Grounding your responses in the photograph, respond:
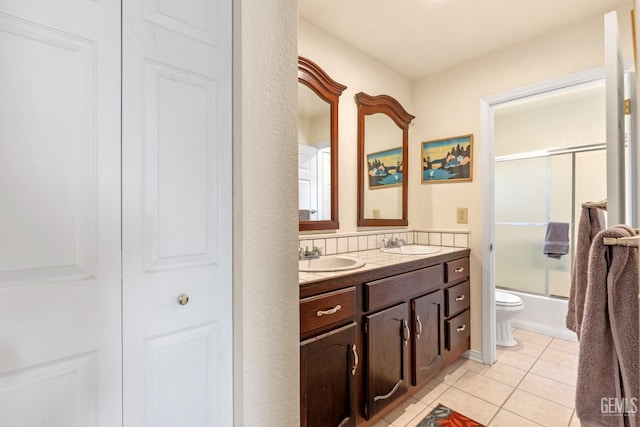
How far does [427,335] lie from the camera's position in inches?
74.1

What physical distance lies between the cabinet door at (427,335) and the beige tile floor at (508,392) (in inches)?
6.5

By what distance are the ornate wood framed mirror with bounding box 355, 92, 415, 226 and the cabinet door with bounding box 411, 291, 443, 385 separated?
717 millimetres

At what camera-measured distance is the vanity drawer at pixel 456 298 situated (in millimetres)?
2086

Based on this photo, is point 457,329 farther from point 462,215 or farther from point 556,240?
point 556,240

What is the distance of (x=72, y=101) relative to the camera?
60cm

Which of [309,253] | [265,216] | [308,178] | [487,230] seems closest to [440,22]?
[308,178]

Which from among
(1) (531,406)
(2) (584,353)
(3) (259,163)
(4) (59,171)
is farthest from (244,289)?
(1) (531,406)

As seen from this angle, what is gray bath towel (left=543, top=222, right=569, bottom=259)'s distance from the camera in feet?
9.84

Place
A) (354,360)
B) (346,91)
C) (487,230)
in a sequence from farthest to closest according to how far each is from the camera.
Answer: (487,230) < (346,91) < (354,360)

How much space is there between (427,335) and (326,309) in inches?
38.8

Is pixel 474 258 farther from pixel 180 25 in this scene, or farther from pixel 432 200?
pixel 180 25

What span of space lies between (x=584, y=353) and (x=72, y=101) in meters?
1.42

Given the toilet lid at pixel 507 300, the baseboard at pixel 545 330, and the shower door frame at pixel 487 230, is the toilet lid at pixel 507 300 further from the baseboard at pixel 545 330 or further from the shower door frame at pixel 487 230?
the baseboard at pixel 545 330

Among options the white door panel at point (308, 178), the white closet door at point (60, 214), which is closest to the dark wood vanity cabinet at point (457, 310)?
the white door panel at point (308, 178)
